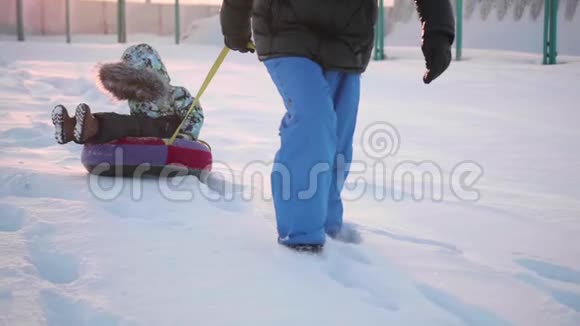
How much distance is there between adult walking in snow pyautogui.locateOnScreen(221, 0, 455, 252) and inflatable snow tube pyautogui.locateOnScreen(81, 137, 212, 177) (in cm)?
109

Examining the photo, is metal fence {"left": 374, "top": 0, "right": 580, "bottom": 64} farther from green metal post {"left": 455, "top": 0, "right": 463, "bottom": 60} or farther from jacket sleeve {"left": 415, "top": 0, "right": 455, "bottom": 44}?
jacket sleeve {"left": 415, "top": 0, "right": 455, "bottom": 44}

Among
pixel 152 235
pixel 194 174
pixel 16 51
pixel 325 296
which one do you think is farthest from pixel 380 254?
pixel 16 51

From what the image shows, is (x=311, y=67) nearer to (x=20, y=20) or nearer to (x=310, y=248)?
(x=310, y=248)

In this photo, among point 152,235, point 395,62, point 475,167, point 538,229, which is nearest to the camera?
point 152,235

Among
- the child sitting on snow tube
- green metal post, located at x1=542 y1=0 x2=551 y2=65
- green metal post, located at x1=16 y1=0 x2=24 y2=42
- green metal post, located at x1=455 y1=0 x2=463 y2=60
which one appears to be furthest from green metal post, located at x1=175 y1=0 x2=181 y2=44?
the child sitting on snow tube

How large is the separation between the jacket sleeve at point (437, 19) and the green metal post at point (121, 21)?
1219cm

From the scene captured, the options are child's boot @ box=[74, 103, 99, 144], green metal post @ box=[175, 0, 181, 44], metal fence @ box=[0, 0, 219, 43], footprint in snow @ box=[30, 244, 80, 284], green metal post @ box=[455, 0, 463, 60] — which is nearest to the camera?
footprint in snow @ box=[30, 244, 80, 284]

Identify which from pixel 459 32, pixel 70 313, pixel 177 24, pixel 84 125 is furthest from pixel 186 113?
pixel 177 24

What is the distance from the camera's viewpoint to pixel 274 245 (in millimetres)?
2275

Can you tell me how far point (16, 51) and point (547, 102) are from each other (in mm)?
8250

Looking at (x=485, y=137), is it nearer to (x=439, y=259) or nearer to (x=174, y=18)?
(x=439, y=259)

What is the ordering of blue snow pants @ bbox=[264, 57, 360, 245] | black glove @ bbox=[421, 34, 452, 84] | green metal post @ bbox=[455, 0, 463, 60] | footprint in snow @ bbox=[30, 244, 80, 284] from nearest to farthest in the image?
footprint in snow @ bbox=[30, 244, 80, 284] < blue snow pants @ bbox=[264, 57, 360, 245] < black glove @ bbox=[421, 34, 452, 84] < green metal post @ bbox=[455, 0, 463, 60]

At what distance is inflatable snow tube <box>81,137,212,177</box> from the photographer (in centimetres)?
315

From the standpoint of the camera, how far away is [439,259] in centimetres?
230
